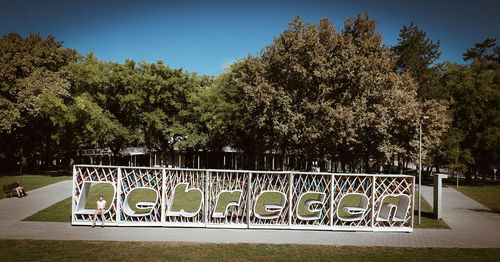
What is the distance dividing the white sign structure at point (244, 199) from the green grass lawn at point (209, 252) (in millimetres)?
2564

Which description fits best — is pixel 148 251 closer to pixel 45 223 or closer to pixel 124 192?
pixel 124 192

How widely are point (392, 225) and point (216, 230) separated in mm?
7679

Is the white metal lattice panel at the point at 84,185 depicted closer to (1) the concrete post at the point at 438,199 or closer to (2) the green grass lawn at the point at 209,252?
(2) the green grass lawn at the point at 209,252

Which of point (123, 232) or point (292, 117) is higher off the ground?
point (292, 117)

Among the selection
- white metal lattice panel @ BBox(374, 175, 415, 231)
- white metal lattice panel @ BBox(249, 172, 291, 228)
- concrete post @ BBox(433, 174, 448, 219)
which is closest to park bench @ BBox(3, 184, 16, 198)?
white metal lattice panel @ BBox(249, 172, 291, 228)

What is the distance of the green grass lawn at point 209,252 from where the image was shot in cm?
1043

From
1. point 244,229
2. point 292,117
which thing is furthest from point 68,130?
point 244,229

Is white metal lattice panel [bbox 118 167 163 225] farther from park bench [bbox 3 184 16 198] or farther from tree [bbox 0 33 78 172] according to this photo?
tree [bbox 0 33 78 172]

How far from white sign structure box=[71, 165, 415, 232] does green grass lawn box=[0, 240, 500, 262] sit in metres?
2.56

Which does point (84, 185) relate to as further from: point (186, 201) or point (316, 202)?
point (316, 202)

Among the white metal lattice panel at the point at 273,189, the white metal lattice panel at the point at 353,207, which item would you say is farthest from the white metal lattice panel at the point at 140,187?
the white metal lattice panel at the point at 353,207

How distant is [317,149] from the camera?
3062 cm

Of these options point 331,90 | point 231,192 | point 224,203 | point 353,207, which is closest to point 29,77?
point 224,203

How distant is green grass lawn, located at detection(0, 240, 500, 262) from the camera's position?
10430 mm
